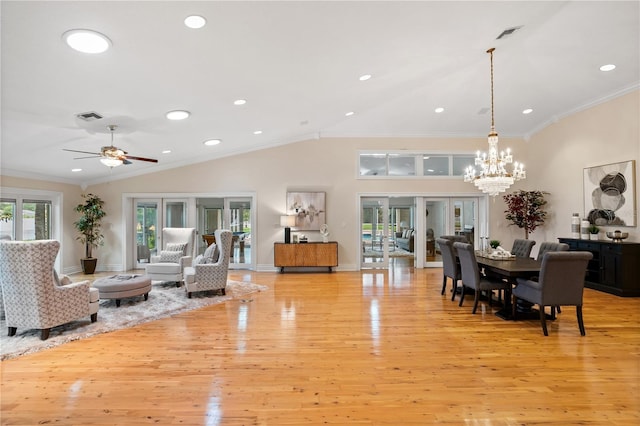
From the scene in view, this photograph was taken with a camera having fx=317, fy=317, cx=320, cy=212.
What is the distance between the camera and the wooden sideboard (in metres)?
8.12

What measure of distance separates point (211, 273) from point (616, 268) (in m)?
7.25

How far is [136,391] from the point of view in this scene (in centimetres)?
264

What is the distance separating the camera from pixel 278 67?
3906mm

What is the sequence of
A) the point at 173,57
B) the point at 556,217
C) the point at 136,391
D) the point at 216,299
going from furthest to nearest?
the point at 556,217 < the point at 216,299 < the point at 173,57 < the point at 136,391

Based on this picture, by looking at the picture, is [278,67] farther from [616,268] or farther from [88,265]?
[88,265]

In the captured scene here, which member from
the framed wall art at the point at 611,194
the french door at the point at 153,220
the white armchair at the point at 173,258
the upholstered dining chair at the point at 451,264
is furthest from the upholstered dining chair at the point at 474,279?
the french door at the point at 153,220

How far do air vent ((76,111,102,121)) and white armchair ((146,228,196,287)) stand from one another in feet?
9.92

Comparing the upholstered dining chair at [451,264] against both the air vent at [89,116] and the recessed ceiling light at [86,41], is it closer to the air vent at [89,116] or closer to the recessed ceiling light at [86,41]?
the recessed ceiling light at [86,41]

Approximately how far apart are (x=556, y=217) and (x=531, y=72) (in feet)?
12.6

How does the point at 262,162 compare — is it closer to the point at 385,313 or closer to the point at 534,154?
the point at 385,313

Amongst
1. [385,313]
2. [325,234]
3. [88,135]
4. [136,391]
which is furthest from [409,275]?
[88,135]

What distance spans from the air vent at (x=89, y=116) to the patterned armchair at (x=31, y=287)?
1.70 m

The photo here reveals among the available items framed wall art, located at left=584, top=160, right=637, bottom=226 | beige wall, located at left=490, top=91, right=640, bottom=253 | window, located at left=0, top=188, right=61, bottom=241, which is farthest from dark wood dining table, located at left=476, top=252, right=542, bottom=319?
window, located at left=0, top=188, right=61, bottom=241

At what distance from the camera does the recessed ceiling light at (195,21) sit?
2.70 m
